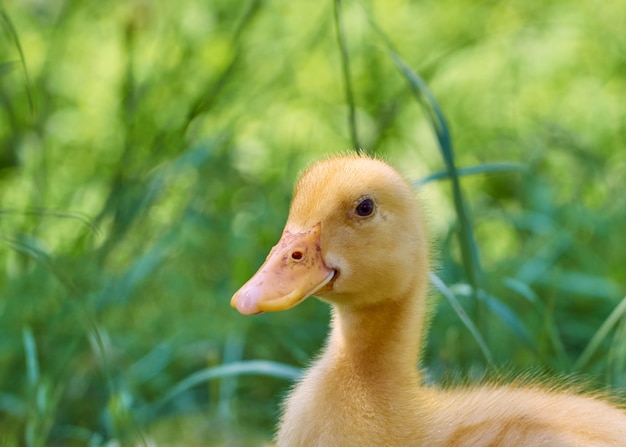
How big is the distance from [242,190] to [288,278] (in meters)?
2.07

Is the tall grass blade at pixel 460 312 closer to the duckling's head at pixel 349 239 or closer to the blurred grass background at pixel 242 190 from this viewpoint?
the blurred grass background at pixel 242 190

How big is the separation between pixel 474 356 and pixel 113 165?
1.60 m

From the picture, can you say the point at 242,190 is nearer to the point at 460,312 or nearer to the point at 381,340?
the point at 460,312

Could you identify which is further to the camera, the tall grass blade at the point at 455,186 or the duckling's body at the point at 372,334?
the tall grass blade at the point at 455,186

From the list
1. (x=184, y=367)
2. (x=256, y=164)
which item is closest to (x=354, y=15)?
(x=256, y=164)

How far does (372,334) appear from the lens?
2.33 metres

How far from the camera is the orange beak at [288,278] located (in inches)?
83.5

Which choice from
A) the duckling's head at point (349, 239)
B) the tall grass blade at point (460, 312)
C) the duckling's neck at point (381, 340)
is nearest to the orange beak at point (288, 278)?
the duckling's head at point (349, 239)

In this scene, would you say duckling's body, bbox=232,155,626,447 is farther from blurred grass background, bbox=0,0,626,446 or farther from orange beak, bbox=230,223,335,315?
blurred grass background, bbox=0,0,626,446

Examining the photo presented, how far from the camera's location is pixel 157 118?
4.33m

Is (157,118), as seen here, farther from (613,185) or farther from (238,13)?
(613,185)

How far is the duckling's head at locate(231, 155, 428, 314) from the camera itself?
2219 mm

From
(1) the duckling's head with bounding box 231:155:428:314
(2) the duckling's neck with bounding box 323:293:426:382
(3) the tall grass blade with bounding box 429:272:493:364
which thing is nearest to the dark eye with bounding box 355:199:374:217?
(1) the duckling's head with bounding box 231:155:428:314

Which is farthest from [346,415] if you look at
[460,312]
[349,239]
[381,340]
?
[460,312]
